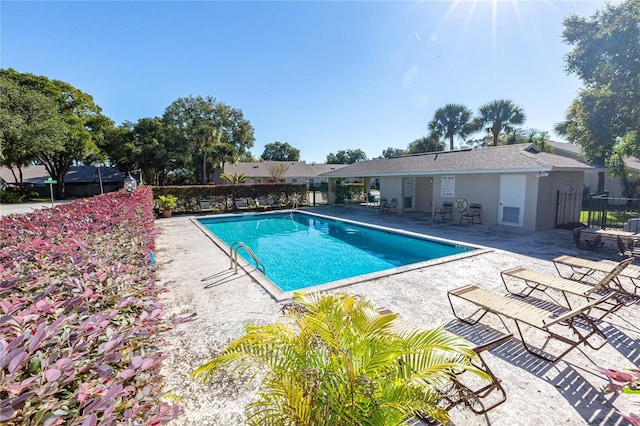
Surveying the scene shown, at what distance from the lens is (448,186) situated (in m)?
16.6

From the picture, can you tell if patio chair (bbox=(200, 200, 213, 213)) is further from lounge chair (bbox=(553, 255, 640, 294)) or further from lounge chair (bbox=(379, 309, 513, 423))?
lounge chair (bbox=(379, 309, 513, 423))

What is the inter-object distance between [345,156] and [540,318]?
8152 cm

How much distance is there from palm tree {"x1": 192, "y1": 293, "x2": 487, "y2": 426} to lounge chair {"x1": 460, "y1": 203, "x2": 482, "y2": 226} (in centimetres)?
1402

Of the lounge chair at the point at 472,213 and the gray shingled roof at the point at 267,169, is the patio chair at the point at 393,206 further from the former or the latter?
the gray shingled roof at the point at 267,169

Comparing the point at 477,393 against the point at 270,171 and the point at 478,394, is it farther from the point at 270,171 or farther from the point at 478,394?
the point at 270,171

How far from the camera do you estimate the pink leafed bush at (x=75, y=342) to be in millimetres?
1062

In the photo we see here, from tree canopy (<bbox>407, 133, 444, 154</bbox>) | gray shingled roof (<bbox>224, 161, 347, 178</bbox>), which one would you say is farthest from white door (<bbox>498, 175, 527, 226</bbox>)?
gray shingled roof (<bbox>224, 161, 347, 178</bbox>)

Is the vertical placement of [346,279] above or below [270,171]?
below

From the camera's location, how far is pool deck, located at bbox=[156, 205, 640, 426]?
308 cm

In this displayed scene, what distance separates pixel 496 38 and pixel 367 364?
14.8m

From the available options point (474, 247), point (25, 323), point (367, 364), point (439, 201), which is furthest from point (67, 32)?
point (439, 201)

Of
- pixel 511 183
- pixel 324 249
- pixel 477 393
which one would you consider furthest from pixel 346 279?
pixel 511 183

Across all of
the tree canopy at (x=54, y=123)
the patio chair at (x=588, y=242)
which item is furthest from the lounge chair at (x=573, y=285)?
the tree canopy at (x=54, y=123)

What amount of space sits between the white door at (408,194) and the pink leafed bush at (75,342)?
18.5m
